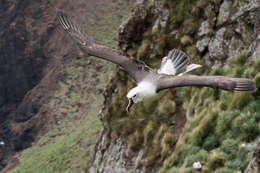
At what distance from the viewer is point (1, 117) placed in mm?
45000

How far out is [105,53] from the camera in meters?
7.34

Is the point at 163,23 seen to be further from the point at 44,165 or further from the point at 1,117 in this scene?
the point at 1,117

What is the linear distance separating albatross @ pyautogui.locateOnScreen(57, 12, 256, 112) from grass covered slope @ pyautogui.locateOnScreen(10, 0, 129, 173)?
15.5 metres

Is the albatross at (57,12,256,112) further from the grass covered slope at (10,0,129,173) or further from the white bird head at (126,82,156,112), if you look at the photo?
the grass covered slope at (10,0,129,173)

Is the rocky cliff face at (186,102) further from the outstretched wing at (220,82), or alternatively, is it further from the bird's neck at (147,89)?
the bird's neck at (147,89)

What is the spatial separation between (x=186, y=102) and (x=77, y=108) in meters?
27.4

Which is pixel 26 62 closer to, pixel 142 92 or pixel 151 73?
pixel 151 73

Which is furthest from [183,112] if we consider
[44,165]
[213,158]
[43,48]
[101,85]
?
[43,48]

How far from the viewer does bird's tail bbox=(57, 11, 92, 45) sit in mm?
7895

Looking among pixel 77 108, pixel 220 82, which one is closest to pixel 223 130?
pixel 220 82

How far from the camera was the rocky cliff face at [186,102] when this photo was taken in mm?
6414

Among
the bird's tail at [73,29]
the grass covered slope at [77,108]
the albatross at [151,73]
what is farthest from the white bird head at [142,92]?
the grass covered slope at [77,108]

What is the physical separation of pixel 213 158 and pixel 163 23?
7284 millimetres

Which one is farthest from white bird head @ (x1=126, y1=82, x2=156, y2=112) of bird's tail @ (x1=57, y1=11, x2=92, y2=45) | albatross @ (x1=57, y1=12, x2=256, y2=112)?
bird's tail @ (x1=57, y1=11, x2=92, y2=45)
